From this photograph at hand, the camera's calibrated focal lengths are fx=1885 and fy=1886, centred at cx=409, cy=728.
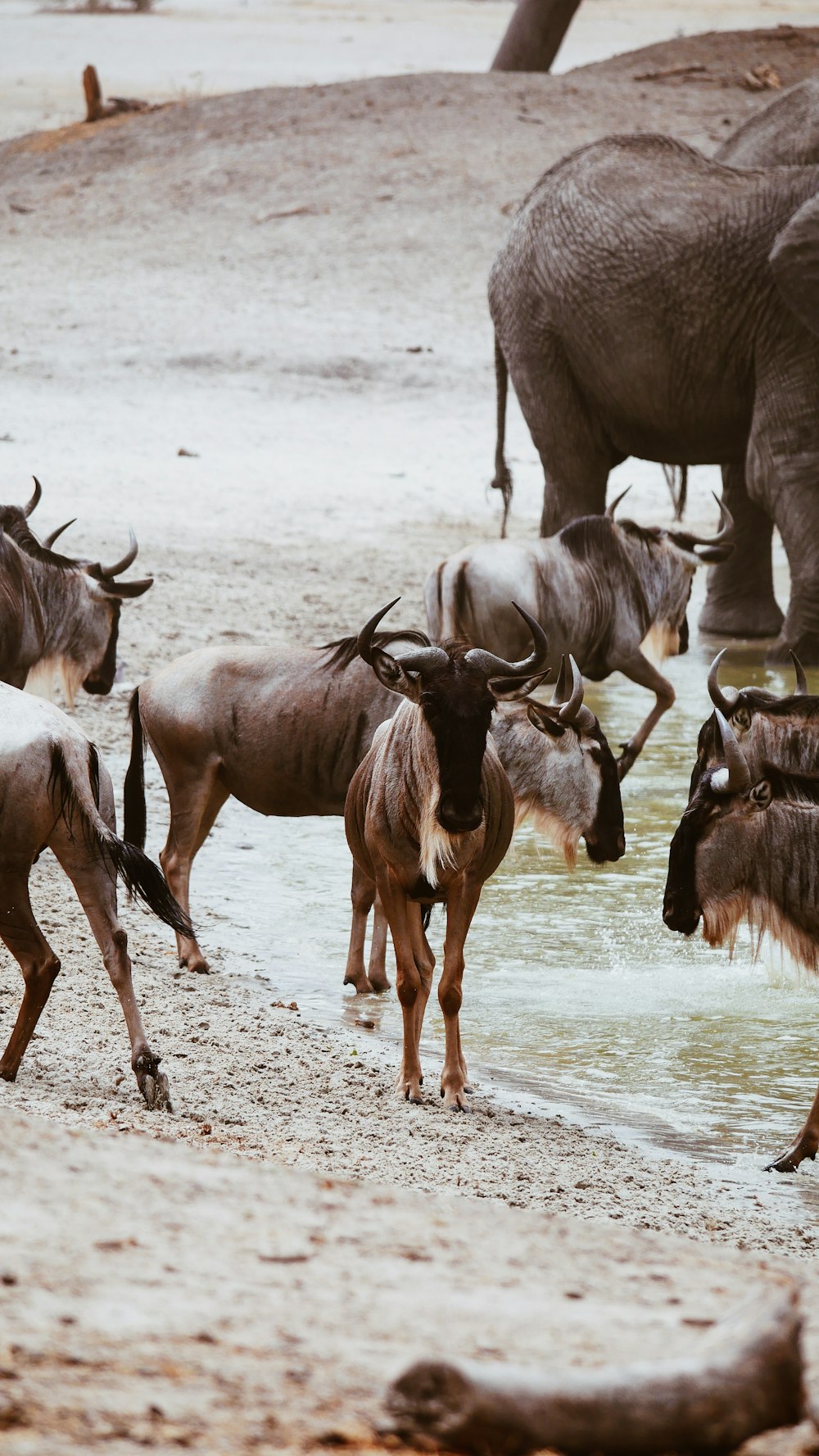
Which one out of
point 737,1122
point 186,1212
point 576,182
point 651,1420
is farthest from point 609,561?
point 651,1420

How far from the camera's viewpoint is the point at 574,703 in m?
7.36

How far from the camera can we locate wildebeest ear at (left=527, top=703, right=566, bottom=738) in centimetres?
741

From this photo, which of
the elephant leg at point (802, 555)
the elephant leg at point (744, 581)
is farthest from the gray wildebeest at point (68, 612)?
the elephant leg at point (744, 581)

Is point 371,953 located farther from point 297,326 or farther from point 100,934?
point 297,326

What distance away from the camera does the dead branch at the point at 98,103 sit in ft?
98.6

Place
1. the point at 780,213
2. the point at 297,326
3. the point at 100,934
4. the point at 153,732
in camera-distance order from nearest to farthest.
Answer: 1. the point at 100,934
2. the point at 153,732
3. the point at 780,213
4. the point at 297,326

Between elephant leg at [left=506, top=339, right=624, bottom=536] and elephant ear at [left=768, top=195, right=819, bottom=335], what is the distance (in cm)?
177

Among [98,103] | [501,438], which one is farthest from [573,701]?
[98,103]

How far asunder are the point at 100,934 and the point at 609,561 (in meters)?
5.20

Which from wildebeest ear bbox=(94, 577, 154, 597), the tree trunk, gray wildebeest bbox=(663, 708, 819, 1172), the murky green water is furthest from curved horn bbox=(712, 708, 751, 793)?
the tree trunk

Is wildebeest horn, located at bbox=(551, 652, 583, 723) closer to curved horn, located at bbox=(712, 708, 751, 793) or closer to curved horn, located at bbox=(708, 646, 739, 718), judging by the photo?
curved horn, located at bbox=(708, 646, 739, 718)

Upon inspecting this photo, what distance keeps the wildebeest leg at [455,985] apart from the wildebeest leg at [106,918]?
0.90 meters

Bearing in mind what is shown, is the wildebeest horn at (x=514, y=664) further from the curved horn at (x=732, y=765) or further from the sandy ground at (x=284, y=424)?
the sandy ground at (x=284, y=424)

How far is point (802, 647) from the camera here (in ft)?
39.9
